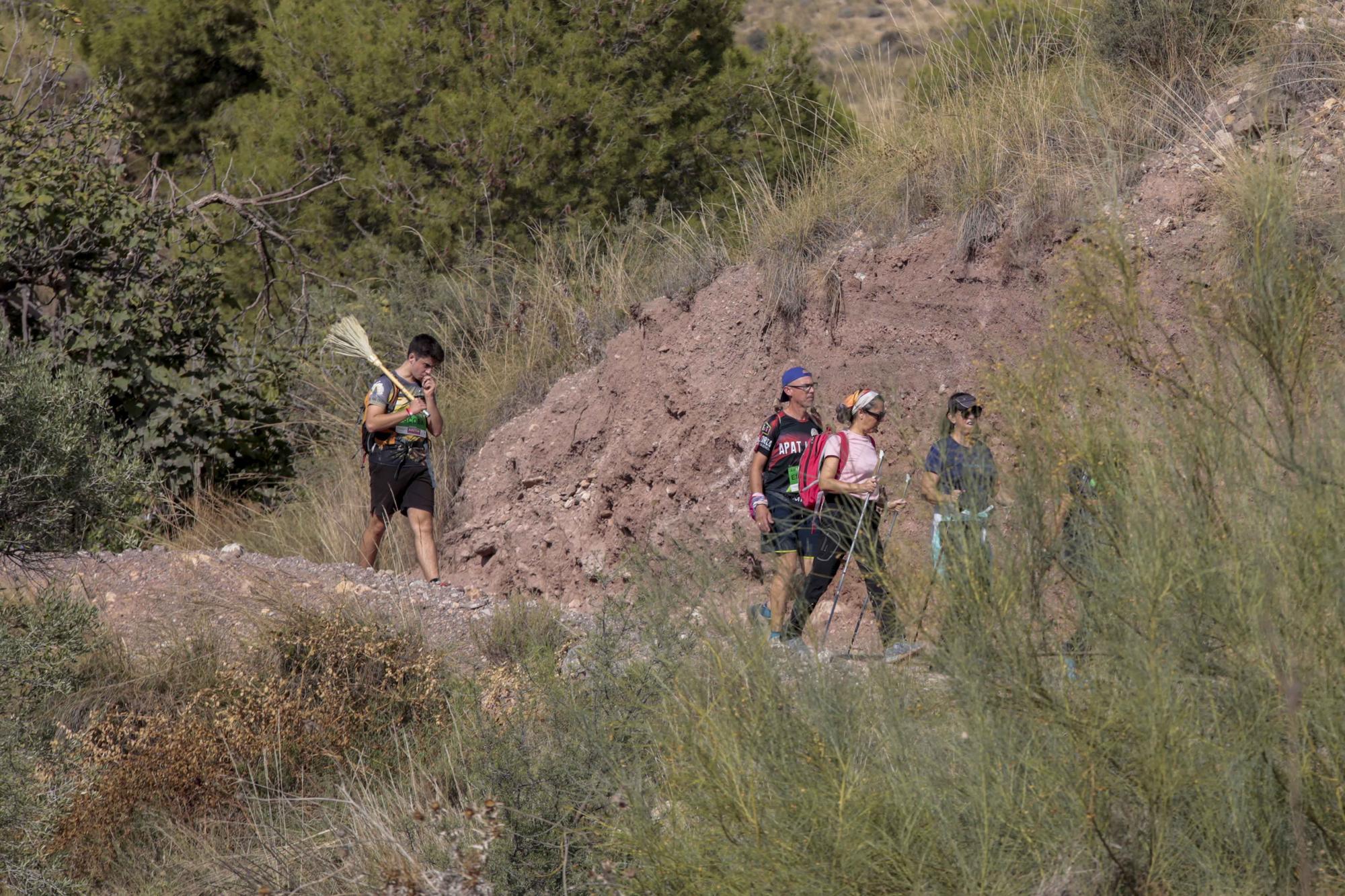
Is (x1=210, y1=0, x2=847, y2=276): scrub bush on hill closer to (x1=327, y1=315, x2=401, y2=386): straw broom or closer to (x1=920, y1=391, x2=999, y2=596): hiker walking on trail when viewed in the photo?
(x1=327, y1=315, x2=401, y2=386): straw broom

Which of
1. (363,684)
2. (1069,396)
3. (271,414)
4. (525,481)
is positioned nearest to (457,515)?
(525,481)

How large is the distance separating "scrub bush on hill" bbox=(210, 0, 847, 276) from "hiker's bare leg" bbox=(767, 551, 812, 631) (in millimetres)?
7297

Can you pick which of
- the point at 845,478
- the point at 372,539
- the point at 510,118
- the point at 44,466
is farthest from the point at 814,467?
the point at 510,118

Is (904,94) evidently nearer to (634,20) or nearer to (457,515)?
(634,20)

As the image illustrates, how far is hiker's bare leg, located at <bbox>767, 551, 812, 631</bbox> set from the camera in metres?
4.62

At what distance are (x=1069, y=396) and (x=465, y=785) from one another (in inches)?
111

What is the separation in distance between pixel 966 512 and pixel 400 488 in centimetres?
599

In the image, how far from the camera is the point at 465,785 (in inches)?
215

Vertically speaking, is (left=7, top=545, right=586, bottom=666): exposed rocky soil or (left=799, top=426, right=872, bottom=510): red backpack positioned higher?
(left=799, top=426, right=872, bottom=510): red backpack

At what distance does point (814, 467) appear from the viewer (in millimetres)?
7312

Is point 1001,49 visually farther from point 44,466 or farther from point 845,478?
point 44,466

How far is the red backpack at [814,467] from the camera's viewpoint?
23.0 ft

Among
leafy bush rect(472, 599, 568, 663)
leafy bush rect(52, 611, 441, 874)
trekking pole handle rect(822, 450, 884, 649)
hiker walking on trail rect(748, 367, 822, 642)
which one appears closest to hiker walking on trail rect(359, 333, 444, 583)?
leafy bush rect(472, 599, 568, 663)

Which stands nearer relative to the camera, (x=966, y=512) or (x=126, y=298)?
(x=966, y=512)
